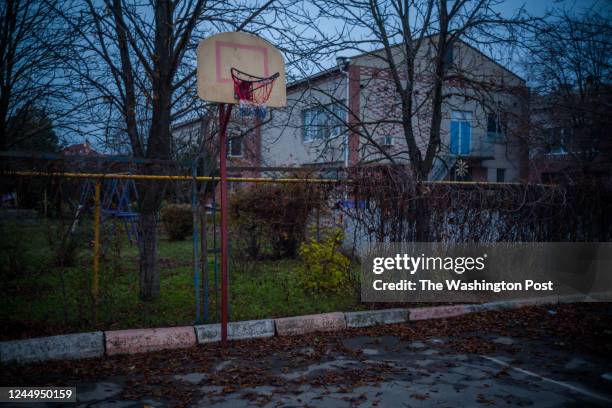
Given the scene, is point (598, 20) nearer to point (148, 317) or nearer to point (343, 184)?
point (343, 184)

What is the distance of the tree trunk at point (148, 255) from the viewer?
20.7 ft

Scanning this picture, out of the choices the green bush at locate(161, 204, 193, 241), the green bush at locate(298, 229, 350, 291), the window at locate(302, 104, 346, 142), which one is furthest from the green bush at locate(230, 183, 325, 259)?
the green bush at locate(161, 204, 193, 241)

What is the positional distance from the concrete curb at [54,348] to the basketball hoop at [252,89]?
3149 mm

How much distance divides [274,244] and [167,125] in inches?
148

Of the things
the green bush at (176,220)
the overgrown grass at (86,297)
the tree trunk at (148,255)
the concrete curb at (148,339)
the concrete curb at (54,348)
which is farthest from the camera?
the green bush at (176,220)

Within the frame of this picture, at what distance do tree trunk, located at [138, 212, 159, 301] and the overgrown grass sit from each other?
0.14 meters

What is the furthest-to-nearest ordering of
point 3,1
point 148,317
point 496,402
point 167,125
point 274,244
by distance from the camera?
point 274,244
point 3,1
point 167,125
point 148,317
point 496,402

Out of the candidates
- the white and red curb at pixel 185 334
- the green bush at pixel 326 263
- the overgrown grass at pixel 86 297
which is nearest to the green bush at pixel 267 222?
the green bush at pixel 326 263

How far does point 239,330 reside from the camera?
5.59m

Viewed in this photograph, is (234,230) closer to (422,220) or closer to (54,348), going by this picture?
(422,220)

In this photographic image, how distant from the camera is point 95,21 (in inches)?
268

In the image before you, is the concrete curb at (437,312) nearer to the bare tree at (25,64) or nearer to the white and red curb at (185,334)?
the white and red curb at (185,334)

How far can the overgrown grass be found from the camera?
510 centimetres

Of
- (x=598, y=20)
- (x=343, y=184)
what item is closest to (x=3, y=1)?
(x=343, y=184)
